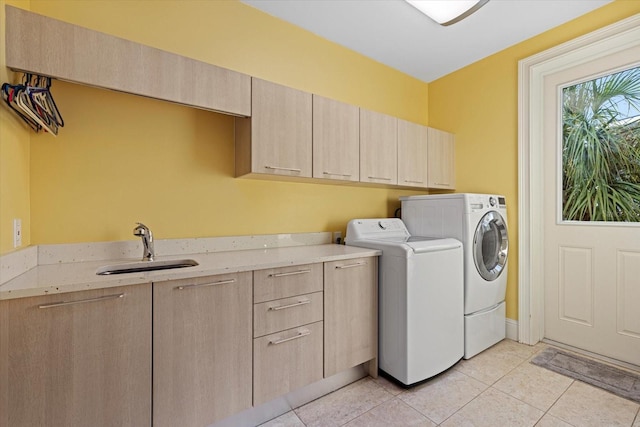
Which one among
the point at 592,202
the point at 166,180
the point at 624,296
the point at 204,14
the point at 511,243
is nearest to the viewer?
the point at 166,180

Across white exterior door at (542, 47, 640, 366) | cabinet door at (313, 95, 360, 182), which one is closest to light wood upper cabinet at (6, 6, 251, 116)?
cabinet door at (313, 95, 360, 182)

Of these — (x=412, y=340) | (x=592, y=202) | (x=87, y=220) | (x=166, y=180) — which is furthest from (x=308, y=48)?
(x=592, y=202)

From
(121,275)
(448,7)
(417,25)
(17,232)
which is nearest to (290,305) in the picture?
(121,275)

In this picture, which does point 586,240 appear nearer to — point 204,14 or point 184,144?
point 184,144

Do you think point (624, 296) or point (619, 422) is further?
point (624, 296)

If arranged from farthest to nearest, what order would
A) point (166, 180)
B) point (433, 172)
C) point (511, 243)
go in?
point (433, 172) < point (511, 243) < point (166, 180)

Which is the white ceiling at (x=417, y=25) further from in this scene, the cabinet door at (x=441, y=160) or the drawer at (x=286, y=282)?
the drawer at (x=286, y=282)

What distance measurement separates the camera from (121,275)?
1.22 metres

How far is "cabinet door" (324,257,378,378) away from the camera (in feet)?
5.93

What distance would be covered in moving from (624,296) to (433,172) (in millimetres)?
1679

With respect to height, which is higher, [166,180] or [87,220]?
[166,180]

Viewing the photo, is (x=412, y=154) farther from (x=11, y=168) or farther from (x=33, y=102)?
(x=11, y=168)

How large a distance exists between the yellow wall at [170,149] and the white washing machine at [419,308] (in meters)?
0.82

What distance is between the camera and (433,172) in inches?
113
